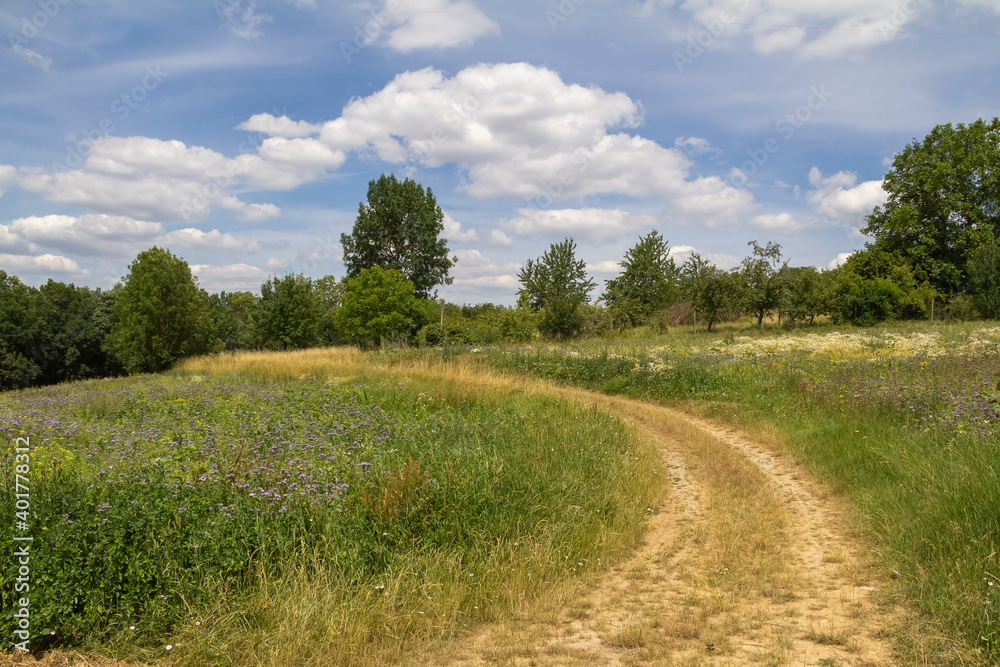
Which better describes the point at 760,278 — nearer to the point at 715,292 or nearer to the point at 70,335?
the point at 715,292

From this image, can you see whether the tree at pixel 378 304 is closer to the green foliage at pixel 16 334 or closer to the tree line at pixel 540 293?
the tree line at pixel 540 293

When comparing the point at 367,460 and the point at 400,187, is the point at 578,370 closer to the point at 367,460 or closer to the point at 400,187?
the point at 367,460

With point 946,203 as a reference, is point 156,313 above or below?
below

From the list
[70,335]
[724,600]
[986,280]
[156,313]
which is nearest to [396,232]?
[156,313]

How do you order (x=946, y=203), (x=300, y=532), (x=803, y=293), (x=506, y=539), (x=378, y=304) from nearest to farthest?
(x=300, y=532) < (x=506, y=539) < (x=803, y=293) < (x=378, y=304) < (x=946, y=203)

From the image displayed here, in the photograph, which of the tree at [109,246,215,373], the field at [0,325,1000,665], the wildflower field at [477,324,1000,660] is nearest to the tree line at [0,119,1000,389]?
the tree at [109,246,215,373]

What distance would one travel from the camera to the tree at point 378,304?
124 ft

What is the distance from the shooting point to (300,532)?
4539 millimetres

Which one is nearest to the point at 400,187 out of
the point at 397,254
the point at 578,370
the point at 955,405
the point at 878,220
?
the point at 397,254

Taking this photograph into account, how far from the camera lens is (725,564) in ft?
16.9

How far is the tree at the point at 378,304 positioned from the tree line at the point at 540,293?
0.34 ft

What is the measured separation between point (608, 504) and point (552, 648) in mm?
2634

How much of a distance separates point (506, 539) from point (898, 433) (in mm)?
6274

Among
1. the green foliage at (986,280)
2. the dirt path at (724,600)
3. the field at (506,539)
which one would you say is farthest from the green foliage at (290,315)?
the green foliage at (986,280)
